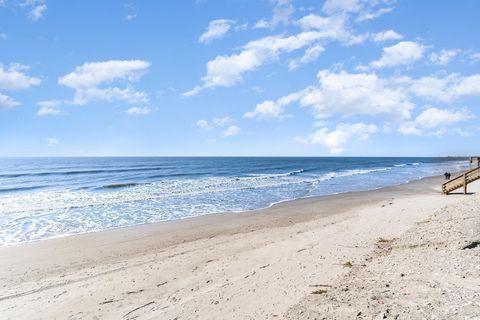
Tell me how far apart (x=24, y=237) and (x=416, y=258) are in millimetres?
15705

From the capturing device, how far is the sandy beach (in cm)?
659

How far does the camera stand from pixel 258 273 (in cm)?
892

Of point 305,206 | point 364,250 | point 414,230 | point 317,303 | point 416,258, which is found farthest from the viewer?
point 305,206

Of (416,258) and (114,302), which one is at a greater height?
(416,258)

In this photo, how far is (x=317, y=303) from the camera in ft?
21.9

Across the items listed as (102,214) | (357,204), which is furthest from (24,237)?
(357,204)

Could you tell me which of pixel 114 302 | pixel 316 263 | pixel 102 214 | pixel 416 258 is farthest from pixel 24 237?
pixel 416 258

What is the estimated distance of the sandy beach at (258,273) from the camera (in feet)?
21.6

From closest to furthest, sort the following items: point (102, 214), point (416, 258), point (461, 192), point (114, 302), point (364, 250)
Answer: point (114, 302), point (416, 258), point (364, 250), point (102, 214), point (461, 192)

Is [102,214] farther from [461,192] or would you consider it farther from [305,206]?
[461,192]

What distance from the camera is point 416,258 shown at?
866cm

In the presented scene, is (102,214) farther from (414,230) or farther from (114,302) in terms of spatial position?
(414,230)

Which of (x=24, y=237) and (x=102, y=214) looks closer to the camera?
(x=24, y=237)

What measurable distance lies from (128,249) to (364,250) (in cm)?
854
